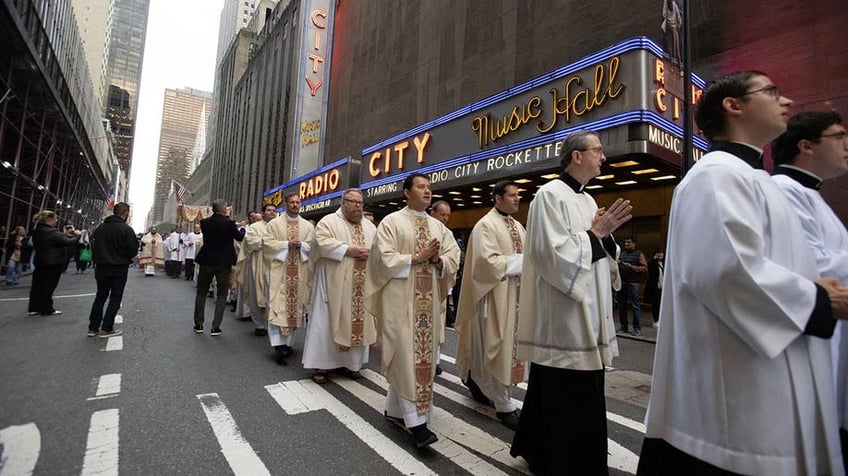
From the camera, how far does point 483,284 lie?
141 inches

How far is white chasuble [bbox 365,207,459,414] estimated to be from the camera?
3.19 metres

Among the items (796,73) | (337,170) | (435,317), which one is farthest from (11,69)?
(796,73)

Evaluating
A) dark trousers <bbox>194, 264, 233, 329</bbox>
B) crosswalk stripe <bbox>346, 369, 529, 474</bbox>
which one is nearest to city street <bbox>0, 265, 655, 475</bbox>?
crosswalk stripe <bbox>346, 369, 529, 474</bbox>

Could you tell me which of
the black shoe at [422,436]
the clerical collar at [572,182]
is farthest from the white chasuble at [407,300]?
the clerical collar at [572,182]

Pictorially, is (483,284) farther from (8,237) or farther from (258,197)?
(258,197)

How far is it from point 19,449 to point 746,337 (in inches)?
161

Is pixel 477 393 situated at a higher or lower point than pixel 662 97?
lower

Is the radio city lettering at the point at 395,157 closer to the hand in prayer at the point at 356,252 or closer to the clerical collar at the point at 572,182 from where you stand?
the hand in prayer at the point at 356,252

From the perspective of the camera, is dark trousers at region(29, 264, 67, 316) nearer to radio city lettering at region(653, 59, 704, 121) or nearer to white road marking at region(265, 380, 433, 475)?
white road marking at region(265, 380, 433, 475)

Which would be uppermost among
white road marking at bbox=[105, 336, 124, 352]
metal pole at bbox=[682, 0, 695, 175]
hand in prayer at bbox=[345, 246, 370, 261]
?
metal pole at bbox=[682, 0, 695, 175]

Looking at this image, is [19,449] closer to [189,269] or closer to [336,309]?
[336,309]

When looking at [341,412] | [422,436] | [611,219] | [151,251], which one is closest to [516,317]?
[422,436]

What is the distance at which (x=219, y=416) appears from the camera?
11.3ft

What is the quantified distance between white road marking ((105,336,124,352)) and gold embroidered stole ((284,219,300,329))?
7.46 ft
